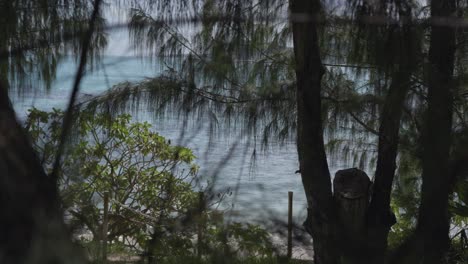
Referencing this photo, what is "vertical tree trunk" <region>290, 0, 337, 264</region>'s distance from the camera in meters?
3.00

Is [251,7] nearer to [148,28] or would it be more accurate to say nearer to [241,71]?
[148,28]

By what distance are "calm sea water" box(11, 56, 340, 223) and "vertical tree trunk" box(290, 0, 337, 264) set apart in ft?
0.35

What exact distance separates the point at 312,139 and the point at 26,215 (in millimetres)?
2502

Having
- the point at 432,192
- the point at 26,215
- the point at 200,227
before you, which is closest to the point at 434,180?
the point at 432,192

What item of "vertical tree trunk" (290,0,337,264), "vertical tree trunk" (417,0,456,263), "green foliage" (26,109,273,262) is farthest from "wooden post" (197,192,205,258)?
"vertical tree trunk" (290,0,337,264)

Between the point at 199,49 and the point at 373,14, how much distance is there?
4.35ft

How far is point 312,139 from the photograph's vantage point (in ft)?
11.2

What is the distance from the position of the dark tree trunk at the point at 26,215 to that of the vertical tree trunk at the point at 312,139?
1.83 m

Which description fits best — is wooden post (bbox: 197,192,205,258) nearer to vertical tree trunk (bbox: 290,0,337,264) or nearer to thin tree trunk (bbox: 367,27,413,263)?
thin tree trunk (bbox: 367,27,413,263)

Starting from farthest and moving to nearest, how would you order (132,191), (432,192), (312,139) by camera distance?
(132,191) → (312,139) → (432,192)

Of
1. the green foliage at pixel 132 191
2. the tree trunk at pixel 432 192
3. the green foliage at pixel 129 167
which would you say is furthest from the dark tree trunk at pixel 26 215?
the green foliage at pixel 129 167

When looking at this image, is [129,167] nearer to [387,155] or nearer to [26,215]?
[387,155]

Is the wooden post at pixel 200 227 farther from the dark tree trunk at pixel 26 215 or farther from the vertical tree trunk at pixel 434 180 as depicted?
the dark tree trunk at pixel 26 215

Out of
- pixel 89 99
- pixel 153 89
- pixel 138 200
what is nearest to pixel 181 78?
pixel 153 89
